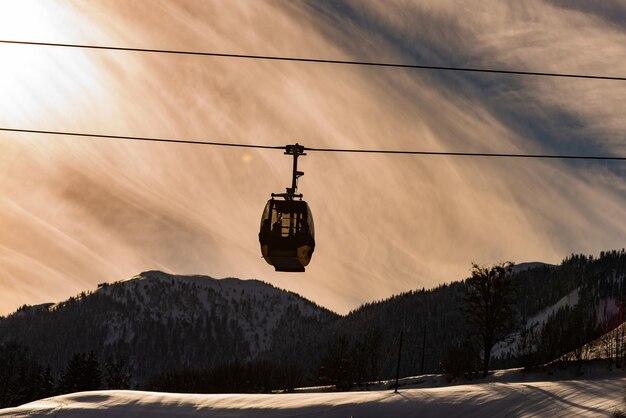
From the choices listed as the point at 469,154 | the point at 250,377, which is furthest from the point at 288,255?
the point at 250,377

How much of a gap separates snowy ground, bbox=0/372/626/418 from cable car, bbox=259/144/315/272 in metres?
25.6

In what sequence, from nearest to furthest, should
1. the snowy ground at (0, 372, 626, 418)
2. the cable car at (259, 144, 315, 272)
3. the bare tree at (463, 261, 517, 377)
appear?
the cable car at (259, 144, 315, 272) < the snowy ground at (0, 372, 626, 418) < the bare tree at (463, 261, 517, 377)

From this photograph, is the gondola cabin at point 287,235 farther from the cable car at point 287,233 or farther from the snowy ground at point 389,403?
the snowy ground at point 389,403

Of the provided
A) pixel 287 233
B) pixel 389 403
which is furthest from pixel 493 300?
pixel 287 233

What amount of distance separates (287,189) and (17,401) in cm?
11805

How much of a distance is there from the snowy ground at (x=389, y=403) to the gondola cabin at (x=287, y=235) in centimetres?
2559

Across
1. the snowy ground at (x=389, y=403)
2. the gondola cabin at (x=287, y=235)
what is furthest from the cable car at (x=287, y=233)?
the snowy ground at (x=389, y=403)

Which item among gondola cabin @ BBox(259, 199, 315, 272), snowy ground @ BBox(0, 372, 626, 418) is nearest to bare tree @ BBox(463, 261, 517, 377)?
snowy ground @ BBox(0, 372, 626, 418)

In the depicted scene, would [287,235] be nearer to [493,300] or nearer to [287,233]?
[287,233]

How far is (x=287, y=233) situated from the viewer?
30062 mm

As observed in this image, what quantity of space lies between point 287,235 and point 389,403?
119 ft

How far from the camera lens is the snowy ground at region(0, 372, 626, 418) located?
177ft

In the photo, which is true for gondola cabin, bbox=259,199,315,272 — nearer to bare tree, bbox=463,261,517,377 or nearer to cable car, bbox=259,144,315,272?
cable car, bbox=259,144,315,272

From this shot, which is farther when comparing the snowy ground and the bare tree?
Result: the bare tree
